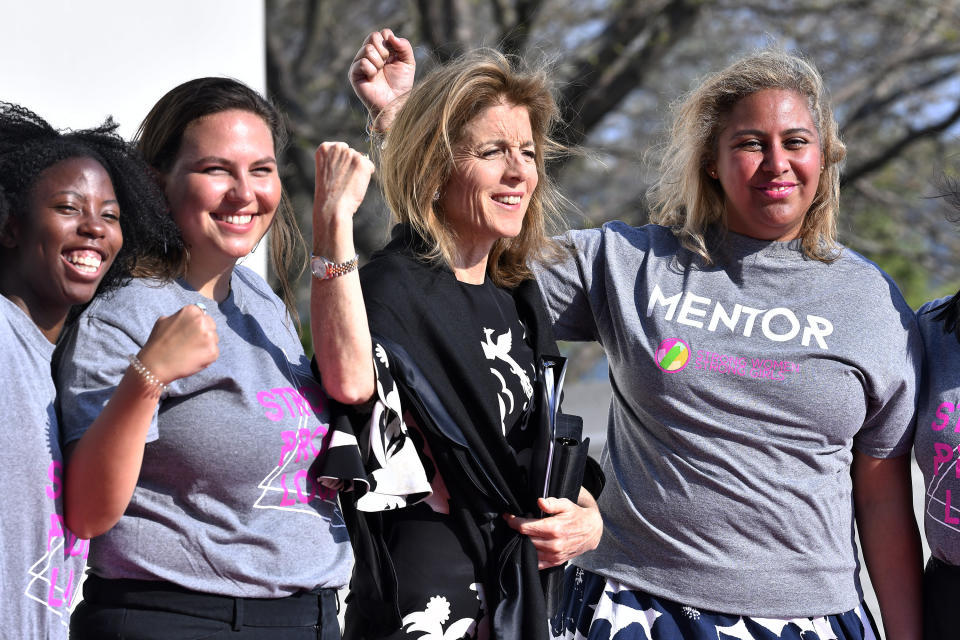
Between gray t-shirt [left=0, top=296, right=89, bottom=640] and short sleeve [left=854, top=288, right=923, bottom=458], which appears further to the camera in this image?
short sleeve [left=854, top=288, right=923, bottom=458]

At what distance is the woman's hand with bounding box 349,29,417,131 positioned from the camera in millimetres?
2719

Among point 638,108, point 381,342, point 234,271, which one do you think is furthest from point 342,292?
point 638,108

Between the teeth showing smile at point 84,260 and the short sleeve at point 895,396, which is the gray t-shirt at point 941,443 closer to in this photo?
the short sleeve at point 895,396

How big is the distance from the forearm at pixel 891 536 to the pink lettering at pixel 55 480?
186cm

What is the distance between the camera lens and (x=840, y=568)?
2564 mm

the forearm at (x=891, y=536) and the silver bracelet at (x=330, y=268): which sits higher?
the silver bracelet at (x=330, y=268)

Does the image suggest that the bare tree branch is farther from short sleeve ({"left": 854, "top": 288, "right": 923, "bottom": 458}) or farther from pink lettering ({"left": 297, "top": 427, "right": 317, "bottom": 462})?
pink lettering ({"left": 297, "top": 427, "right": 317, "bottom": 462})

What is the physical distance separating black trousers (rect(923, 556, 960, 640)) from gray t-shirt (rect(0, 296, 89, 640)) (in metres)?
1.93

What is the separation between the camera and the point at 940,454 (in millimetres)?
2496

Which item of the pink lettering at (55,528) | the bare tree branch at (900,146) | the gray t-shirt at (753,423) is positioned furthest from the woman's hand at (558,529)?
the bare tree branch at (900,146)

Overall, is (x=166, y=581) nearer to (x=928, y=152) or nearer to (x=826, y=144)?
(x=826, y=144)

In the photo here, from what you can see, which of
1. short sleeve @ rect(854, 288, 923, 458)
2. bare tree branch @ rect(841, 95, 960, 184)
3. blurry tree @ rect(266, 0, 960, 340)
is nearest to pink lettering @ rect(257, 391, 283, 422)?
short sleeve @ rect(854, 288, 923, 458)

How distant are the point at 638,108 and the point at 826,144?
26.4ft

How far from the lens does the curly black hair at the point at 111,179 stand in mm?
1871
